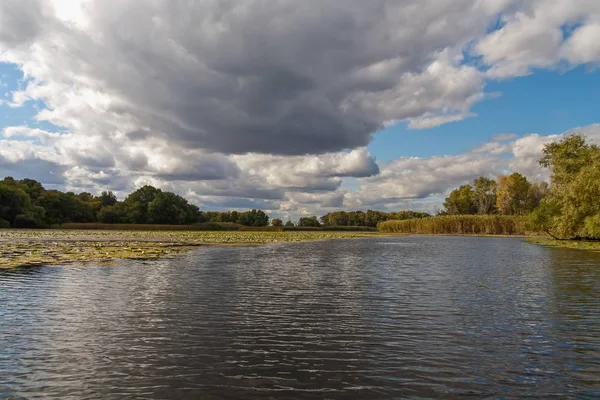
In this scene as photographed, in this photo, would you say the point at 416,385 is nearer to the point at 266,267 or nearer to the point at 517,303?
the point at 517,303

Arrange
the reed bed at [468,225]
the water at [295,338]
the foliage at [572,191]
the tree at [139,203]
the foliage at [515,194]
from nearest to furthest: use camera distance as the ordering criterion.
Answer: the water at [295,338]
the foliage at [572,191]
the reed bed at [468,225]
the tree at [139,203]
the foliage at [515,194]

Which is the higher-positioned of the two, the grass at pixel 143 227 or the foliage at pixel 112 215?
the foliage at pixel 112 215

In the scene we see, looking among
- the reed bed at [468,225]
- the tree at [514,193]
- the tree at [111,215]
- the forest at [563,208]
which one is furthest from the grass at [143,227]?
the tree at [514,193]

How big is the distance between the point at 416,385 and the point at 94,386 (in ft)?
22.3

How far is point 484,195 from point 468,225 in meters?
61.0

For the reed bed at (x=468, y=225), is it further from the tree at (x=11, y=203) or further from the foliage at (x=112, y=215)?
the tree at (x=11, y=203)

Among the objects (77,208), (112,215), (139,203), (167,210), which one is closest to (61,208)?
(77,208)

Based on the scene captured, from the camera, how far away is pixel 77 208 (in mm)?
155125

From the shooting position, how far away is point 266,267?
31719 millimetres

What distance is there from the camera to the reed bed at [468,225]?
422ft

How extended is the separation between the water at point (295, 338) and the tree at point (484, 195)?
17938cm

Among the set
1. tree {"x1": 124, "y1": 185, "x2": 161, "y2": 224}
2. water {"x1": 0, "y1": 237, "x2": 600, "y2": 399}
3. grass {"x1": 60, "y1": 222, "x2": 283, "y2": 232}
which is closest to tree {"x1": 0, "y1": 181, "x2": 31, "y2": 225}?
grass {"x1": 60, "y1": 222, "x2": 283, "y2": 232}

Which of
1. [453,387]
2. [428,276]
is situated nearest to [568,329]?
[453,387]

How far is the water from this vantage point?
896cm
